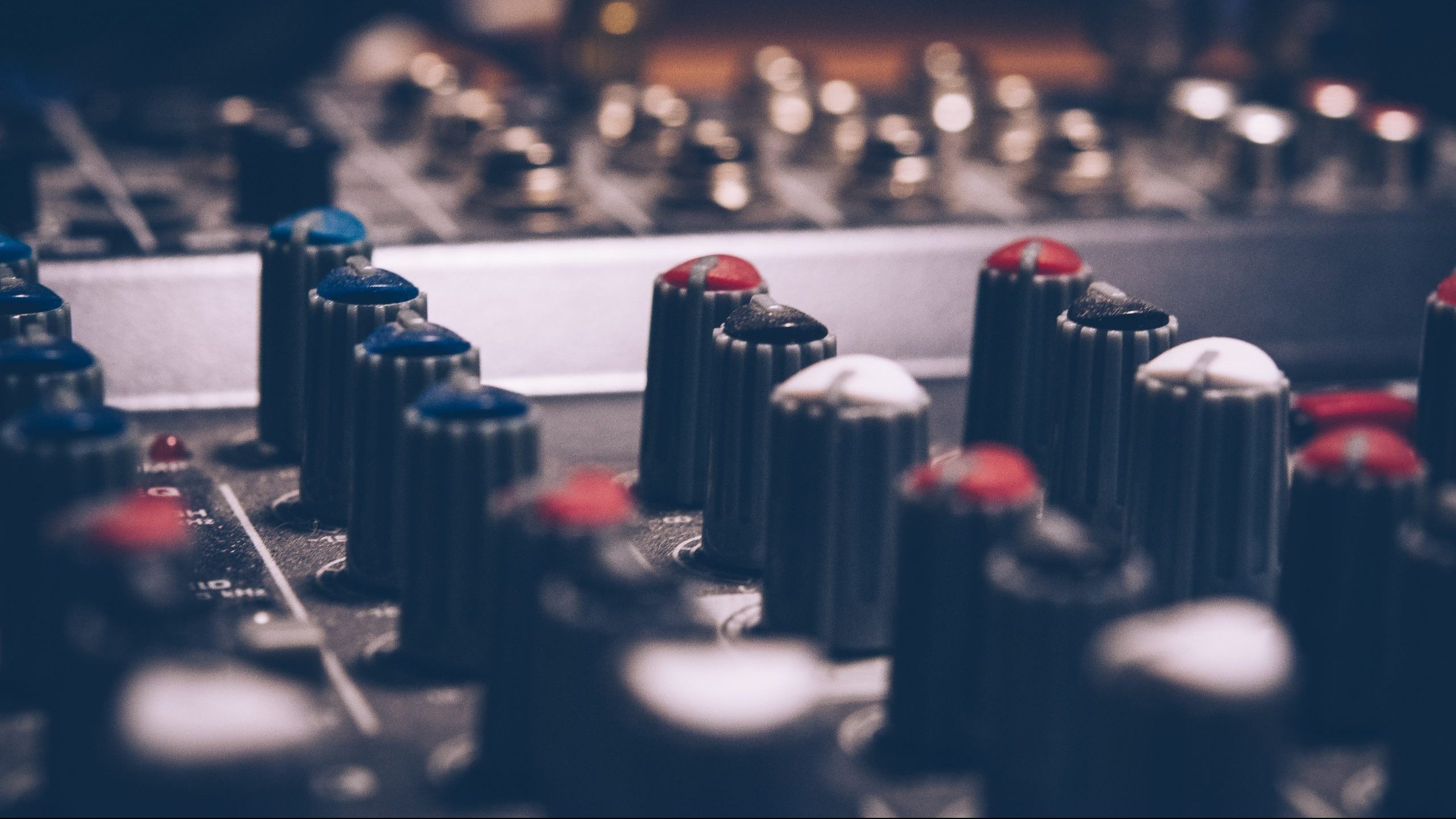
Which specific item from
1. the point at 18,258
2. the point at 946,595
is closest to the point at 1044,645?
the point at 946,595

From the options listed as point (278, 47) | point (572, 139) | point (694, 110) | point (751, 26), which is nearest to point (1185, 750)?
point (572, 139)

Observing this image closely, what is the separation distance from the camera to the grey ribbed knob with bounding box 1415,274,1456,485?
126 centimetres

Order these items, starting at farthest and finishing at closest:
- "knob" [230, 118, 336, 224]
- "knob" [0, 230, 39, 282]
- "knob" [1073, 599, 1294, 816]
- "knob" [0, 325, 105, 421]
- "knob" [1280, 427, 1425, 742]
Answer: "knob" [230, 118, 336, 224] → "knob" [0, 230, 39, 282] → "knob" [0, 325, 105, 421] → "knob" [1280, 427, 1425, 742] → "knob" [1073, 599, 1294, 816]

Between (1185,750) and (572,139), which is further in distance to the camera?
(572,139)

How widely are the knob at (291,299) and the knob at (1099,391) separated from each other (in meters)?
0.52

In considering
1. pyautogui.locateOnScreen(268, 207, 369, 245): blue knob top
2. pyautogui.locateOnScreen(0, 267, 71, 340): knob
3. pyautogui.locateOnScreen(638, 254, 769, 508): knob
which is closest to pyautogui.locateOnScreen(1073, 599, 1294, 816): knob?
pyautogui.locateOnScreen(638, 254, 769, 508): knob

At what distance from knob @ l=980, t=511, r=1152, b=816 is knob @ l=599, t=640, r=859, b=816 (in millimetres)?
126

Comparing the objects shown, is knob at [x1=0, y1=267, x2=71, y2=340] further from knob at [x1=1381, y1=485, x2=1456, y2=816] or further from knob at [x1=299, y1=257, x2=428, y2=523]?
knob at [x1=1381, y1=485, x2=1456, y2=816]

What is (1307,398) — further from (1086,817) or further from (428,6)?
(428,6)

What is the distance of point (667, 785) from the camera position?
75 centimetres

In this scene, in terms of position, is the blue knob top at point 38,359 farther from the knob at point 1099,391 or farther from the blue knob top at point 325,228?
the knob at point 1099,391

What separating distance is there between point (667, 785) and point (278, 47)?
2333mm

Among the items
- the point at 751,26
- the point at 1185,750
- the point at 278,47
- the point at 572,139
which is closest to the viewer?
the point at 1185,750

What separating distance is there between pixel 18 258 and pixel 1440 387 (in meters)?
0.98
